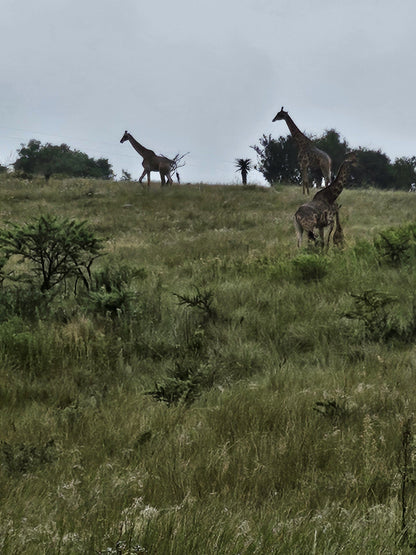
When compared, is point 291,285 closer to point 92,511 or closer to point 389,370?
point 389,370

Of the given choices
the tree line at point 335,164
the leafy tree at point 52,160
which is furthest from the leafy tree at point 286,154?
the leafy tree at point 52,160

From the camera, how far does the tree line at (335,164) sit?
5312 cm

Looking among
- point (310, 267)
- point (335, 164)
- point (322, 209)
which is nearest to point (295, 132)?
point (322, 209)

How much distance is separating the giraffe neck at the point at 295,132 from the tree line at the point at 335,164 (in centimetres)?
3200

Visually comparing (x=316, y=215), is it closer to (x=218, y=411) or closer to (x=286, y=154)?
(x=218, y=411)

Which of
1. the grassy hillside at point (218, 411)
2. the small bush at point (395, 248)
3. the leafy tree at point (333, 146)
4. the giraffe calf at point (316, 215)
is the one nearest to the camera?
the grassy hillside at point (218, 411)

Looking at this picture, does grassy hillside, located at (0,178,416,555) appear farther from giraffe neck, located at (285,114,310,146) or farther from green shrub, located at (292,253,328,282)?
giraffe neck, located at (285,114,310,146)

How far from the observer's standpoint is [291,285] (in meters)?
7.62

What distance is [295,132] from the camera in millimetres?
20641

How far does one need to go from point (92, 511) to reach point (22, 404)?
2.29 m

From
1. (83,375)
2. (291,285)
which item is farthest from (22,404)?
(291,285)

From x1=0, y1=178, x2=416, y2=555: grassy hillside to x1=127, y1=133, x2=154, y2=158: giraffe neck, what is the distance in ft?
60.5

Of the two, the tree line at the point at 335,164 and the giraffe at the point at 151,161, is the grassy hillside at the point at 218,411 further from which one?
the tree line at the point at 335,164

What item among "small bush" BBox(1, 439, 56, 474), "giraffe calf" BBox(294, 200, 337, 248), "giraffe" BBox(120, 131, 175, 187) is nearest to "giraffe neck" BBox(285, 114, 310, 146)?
"giraffe" BBox(120, 131, 175, 187)
